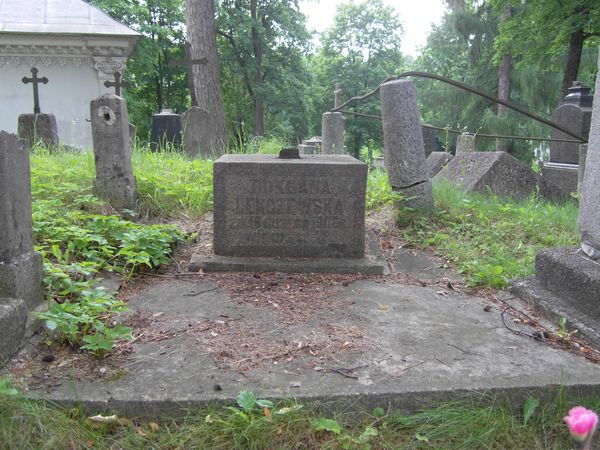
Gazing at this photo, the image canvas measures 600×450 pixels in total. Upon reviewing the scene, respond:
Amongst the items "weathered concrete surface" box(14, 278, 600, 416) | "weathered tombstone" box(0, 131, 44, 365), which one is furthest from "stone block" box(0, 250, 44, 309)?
"weathered concrete surface" box(14, 278, 600, 416)

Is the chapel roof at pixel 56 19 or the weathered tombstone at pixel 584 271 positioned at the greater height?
the chapel roof at pixel 56 19

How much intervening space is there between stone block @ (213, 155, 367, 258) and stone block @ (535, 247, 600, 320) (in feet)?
4.43

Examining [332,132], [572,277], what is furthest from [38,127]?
[572,277]

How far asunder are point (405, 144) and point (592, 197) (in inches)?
95.7

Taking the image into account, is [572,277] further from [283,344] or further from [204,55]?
[204,55]

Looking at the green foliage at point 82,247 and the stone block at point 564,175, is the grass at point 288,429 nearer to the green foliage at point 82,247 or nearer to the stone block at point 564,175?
the green foliage at point 82,247

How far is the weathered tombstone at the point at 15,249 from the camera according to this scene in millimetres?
2449

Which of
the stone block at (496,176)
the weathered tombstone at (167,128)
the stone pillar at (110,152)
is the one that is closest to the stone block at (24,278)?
the stone pillar at (110,152)

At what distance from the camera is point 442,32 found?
24.1 metres

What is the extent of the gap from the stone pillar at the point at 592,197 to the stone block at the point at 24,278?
10.1 ft

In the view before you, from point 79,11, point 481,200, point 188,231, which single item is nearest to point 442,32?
point 79,11

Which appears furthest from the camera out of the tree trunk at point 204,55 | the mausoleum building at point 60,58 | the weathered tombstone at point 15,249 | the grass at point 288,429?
the mausoleum building at point 60,58

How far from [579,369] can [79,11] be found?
17.7 meters

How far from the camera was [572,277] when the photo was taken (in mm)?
3002
